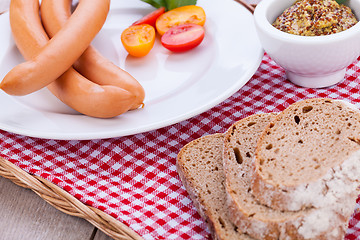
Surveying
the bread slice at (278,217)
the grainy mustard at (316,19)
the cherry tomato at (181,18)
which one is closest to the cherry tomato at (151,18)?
the cherry tomato at (181,18)

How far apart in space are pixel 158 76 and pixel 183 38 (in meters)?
0.22

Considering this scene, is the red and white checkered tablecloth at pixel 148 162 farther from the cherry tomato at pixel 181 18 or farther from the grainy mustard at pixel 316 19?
the cherry tomato at pixel 181 18

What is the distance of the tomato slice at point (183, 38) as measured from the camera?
2129 mm

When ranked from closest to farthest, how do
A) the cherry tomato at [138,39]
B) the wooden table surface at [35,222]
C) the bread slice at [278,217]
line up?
the bread slice at [278,217] < the wooden table surface at [35,222] < the cherry tomato at [138,39]

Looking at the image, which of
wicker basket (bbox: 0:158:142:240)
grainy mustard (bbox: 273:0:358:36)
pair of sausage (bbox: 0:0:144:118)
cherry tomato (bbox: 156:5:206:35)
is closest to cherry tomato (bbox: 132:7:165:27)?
cherry tomato (bbox: 156:5:206:35)

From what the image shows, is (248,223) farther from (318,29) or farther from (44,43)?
(44,43)

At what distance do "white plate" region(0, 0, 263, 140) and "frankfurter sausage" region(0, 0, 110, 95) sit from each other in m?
0.15

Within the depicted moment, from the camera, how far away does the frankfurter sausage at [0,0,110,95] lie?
1680 mm

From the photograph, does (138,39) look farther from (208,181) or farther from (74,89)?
(208,181)

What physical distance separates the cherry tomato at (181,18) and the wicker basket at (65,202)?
0.94 metres

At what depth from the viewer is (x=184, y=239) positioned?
4.71 feet

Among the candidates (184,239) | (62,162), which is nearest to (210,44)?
(62,162)

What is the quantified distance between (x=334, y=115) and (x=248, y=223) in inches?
19.2

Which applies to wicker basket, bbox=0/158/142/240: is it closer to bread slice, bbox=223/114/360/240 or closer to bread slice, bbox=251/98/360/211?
bread slice, bbox=223/114/360/240
